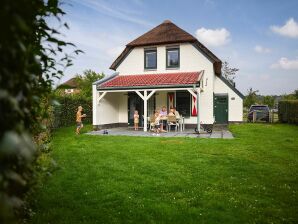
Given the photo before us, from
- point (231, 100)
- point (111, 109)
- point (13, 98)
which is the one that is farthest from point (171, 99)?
point (13, 98)

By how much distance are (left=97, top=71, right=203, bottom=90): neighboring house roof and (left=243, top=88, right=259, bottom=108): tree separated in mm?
30115

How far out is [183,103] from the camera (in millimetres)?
20781

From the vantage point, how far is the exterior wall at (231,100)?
23.0 metres

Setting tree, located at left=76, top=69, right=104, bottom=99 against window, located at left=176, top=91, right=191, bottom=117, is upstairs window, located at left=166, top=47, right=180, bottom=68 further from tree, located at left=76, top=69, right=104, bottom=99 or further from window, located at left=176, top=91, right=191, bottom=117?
tree, located at left=76, top=69, right=104, bottom=99

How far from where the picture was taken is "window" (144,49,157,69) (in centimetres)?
2152

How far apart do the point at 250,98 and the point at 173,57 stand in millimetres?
30140

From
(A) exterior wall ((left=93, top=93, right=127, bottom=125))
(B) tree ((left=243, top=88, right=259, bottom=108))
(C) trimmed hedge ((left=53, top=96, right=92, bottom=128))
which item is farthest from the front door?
(B) tree ((left=243, top=88, right=259, bottom=108))

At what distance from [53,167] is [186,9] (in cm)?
2540

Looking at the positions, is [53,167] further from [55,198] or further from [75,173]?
[75,173]

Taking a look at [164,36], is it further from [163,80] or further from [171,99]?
[171,99]

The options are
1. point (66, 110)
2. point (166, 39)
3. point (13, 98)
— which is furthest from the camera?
point (66, 110)

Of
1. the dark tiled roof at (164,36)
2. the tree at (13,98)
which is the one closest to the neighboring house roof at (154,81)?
the dark tiled roof at (164,36)

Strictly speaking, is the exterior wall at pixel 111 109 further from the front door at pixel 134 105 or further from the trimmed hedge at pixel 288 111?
the trimmed hedge at pixel 288 111

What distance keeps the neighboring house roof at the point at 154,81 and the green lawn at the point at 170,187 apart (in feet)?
22.3
